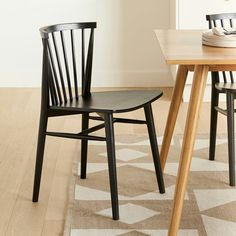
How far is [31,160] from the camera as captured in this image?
11.3ft

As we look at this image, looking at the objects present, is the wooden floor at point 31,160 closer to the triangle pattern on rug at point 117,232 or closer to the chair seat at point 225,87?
the triangle pattern on rug at point 117,232

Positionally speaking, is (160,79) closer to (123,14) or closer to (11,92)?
(123,14)

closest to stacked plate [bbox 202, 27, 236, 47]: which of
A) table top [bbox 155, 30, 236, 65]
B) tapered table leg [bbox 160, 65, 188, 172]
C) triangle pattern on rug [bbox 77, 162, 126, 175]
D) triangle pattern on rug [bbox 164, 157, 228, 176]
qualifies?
table top [bbox 155, 30, 236, 65]

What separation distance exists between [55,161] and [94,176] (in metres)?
0.34

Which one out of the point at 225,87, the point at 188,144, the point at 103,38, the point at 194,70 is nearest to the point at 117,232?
the point at 188,144

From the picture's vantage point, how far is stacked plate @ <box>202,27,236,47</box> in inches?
98.1

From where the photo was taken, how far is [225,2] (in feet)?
14.5

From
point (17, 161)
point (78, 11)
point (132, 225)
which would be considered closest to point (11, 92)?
point (78, 11)

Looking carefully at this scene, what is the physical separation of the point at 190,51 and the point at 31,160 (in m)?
1.31

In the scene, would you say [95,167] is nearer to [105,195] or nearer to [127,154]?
[127,154]

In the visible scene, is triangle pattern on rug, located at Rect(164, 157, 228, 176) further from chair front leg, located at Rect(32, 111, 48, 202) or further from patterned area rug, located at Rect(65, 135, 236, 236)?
chair front leg, located at Rect(32, 111, 48, 202)

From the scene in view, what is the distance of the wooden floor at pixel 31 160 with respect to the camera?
106 inches

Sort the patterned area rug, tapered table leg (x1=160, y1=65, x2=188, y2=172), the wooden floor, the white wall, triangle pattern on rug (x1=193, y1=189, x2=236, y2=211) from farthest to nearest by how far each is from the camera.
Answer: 1. the white wall
2. tapered table leg (x1=160, y1=65, x2=188, y2=172)
3. triangle pattern on rug (x1=193, y1=189, x2=236, y2=211)
4. the wooden floor
5. the patterned area rug

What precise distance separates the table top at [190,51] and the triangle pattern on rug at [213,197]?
0.68m
